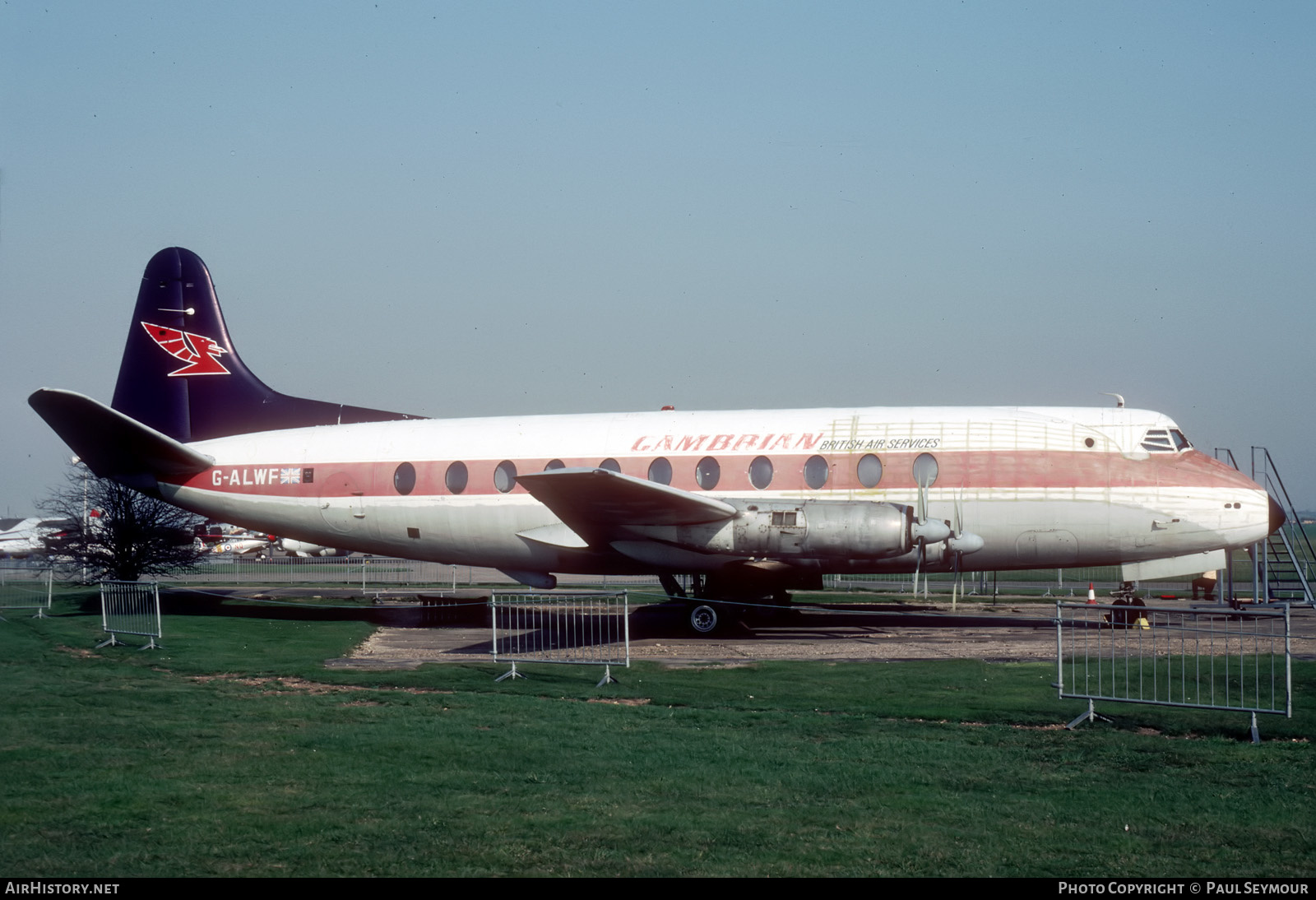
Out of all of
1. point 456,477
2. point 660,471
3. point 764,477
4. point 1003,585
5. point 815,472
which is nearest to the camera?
point 815,472

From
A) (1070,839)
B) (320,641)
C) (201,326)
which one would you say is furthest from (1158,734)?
(201,326)

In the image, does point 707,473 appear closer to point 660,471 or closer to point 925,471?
point 660,471

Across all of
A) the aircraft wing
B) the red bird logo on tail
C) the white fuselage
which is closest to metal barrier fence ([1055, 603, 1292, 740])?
the white fuselage

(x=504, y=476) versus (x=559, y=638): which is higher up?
(x=504, y=476)

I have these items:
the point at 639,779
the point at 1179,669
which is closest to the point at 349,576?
the point at 1179,669

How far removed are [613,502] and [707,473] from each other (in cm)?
260

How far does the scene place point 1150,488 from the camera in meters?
19.6

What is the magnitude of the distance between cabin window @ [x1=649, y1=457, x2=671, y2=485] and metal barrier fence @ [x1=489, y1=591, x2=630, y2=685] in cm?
257

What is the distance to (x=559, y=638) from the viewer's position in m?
19.2

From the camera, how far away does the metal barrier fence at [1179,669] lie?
36.9ft

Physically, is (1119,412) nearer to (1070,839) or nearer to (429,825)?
(1070,839)

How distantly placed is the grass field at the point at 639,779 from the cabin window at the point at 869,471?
5928mm

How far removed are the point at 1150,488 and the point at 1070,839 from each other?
14.1 m

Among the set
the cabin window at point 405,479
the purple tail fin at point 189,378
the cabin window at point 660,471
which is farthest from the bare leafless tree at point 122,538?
the cabin window at point 660,471
